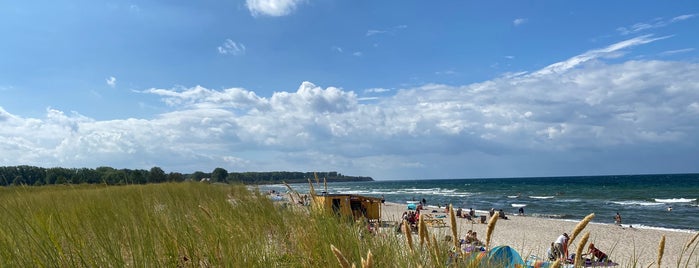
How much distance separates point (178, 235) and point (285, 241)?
1.17m

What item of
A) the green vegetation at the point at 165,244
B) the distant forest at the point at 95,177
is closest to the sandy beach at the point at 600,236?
the distant forest at the point at 95,177

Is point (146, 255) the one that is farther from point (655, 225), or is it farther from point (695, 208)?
point (695, 208)

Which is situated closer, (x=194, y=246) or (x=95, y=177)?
(x=194, y=246)

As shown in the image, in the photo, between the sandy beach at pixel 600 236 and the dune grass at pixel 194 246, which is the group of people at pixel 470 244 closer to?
the dune grass at pixel 194 246

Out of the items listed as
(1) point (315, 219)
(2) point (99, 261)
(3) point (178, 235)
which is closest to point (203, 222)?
(3) point (178, 235)

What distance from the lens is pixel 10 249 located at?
247 cm

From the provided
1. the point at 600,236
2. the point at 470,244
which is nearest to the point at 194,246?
the point at 470,244

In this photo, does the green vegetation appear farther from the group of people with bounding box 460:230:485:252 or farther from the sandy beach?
the sandy beach

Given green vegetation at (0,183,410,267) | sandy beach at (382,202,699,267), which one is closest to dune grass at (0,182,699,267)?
green vegetation at (0,183,410,267)

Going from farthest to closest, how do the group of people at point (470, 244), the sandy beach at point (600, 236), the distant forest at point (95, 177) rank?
the sandy beach at point (600, 236) < the distant forest at point (95, 177) < the group of people at point (470, 244)

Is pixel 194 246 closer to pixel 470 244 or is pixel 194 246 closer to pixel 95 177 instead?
pixel 470 244

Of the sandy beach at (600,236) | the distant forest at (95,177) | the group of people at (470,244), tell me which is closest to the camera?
the group of people at (470,244)

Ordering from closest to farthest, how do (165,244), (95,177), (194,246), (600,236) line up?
1. (165,244)
2. (194,246)
3. (95,177)
4. (600,236)

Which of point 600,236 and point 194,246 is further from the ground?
A: point 194,246
